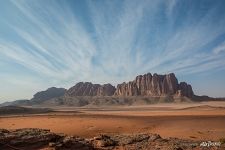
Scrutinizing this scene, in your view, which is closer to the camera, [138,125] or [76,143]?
[76,143]

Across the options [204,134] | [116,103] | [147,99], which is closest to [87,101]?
[116,103]

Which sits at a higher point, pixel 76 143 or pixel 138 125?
pixel 138 125

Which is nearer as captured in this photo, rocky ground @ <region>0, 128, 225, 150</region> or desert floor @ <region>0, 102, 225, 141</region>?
rocky ground @ <region>0, 128, 225, 150</region>

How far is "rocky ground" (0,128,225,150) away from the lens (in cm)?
1098

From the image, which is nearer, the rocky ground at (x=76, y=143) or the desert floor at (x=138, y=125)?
the rocky ground at (x=76, y=143)

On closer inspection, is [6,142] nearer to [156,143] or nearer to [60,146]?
[60,146]

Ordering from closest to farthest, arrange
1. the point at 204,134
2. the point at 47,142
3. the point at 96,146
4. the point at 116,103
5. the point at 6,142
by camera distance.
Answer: the point at 6,142
the point at 47,142
the point at 96,146
the point at 204,134
the point at 116,103

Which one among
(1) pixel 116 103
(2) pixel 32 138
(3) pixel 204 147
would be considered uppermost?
(1) pixel 116 103

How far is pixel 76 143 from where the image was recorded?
39.0 ft

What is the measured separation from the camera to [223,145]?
12.9m

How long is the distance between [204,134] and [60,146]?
11.7 meters

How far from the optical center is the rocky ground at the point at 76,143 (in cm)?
1098

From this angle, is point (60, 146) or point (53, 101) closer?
point (60, 146)

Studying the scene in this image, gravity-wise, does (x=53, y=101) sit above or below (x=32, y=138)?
above
